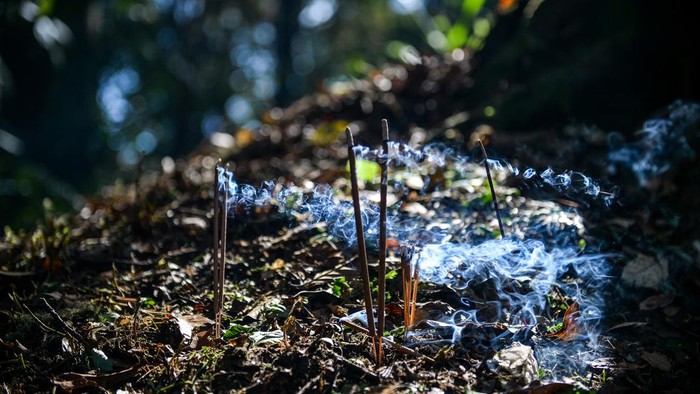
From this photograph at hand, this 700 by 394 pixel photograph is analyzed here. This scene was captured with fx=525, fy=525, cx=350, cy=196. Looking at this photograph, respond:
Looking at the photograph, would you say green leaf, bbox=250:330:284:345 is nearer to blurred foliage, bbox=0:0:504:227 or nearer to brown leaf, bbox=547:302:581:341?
brown leaf, bbox=547:302:581:341

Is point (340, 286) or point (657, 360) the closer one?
point (657, 360)

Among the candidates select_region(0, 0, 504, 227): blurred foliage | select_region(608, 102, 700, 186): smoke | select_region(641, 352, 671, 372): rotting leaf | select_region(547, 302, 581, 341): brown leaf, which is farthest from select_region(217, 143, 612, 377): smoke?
select_region(0, 0, 504, 227): blurred foliage

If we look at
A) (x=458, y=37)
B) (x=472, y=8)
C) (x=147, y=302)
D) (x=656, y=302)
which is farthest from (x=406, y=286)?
(x=472, y=8)

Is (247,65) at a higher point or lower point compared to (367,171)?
higher

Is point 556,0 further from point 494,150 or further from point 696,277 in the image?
point 696,277

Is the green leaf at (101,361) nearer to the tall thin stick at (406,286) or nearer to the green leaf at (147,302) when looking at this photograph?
the green leaf at (147,302)

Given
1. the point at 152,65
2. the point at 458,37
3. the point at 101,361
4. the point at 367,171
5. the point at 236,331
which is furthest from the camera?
the point at 152,65

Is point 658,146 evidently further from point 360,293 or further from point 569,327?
point 360,293
